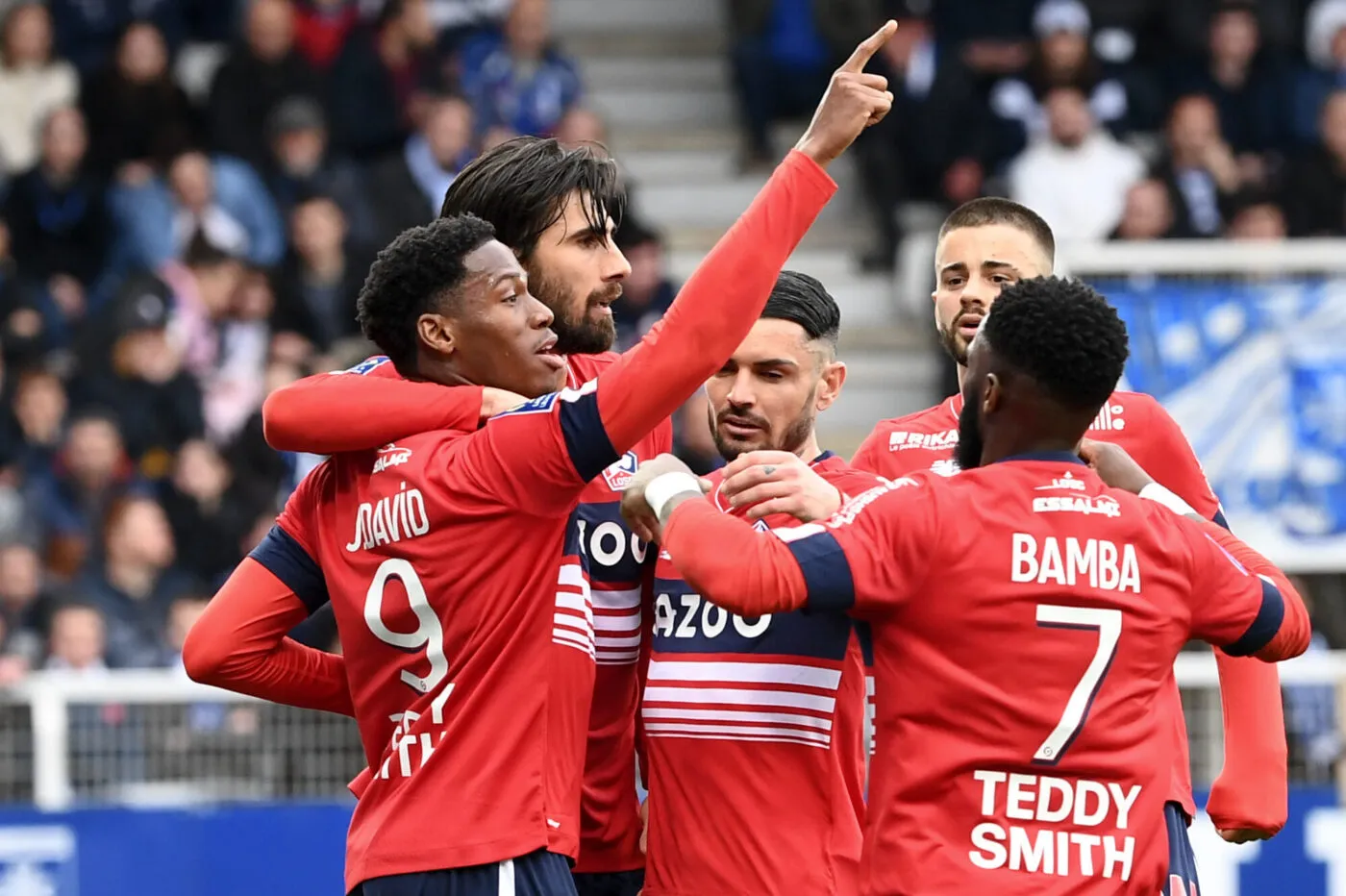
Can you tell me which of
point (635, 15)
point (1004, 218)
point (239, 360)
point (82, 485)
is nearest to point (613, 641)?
point (1004, 218)

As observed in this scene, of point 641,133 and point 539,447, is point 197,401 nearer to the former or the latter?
point 641,133

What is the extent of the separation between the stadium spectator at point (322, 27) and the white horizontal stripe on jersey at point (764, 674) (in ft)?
29.3

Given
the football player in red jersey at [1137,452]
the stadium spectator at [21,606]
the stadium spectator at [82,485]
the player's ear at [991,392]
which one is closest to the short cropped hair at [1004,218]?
the football player in red jersey at [1137,452]

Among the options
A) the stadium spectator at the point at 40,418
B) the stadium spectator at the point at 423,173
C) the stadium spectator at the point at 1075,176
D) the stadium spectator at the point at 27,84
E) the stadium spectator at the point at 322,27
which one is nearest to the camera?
the stadium spectator at the point at 40,418

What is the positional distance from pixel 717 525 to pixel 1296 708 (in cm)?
568

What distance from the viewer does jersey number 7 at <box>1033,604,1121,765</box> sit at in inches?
155

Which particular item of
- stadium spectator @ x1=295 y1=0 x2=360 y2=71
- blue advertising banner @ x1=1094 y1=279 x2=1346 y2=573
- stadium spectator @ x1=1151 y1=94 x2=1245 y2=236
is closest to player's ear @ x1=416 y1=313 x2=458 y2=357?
blue advertising banner @ x1=1094 y1=279 x2=1346 y2=573

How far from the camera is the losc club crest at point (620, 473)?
480 cm

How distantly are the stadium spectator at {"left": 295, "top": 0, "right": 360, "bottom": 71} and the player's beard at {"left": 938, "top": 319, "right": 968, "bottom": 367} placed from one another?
27.2ft

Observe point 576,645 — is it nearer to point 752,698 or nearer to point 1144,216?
point 752,698

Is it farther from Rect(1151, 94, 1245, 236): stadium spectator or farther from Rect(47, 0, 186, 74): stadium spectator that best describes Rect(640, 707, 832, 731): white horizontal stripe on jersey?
Rect(47, 0, 186, 74): stadium spectator

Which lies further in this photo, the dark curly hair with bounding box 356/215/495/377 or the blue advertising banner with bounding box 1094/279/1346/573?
the blue advertising banner with bounding box 1094/279/1346/573

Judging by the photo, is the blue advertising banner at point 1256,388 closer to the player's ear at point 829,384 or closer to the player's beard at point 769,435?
the player's ear at point 829,384

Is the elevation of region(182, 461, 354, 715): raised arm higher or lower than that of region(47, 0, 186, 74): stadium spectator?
lower
